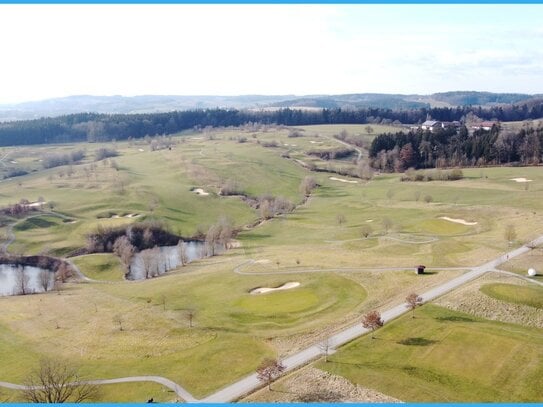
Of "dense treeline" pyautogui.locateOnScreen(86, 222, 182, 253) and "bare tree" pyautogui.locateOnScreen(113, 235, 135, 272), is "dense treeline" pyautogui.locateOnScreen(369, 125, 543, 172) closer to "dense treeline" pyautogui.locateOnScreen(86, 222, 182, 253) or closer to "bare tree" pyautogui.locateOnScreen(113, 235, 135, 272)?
"dense treeline" pyautogui.locateOnScreen(86, 222, 182, 253)

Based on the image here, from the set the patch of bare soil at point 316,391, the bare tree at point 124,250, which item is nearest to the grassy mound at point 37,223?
the bare tree at point 124,250

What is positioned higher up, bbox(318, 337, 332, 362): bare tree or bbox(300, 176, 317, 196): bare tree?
bbox(300, 176, 317, 196): bare tree

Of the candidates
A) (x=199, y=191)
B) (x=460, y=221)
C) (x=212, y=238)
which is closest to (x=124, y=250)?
(x=212, y=238)

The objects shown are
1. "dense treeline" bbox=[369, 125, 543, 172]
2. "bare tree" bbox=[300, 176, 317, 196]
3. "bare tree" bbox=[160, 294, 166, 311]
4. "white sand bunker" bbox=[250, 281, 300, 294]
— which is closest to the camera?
"bare tree" bbox=[160, 294, 166, 311]

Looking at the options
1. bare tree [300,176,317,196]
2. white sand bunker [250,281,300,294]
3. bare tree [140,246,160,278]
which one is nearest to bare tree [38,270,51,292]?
bare tree [140,246,160,278]

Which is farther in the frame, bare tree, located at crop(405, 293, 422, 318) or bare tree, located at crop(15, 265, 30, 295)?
bare tree, located at crop(15, 265, 30, 295)

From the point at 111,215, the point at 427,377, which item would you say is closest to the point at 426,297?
the point at 427,377
